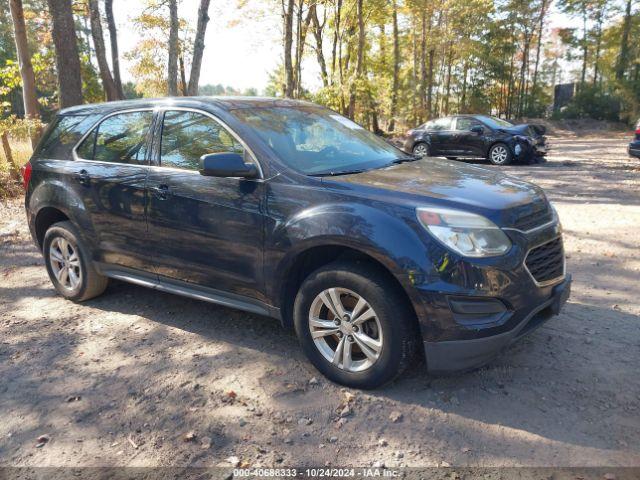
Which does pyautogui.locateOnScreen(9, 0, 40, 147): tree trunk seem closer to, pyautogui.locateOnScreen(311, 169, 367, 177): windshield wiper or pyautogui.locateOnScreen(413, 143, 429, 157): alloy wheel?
pyautogui.locateOnScreen(311, 169, 367, 177): windshield wiper

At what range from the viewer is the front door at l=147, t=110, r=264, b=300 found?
3.66 m

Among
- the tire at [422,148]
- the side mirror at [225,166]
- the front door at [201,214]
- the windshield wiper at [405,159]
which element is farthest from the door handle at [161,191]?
the tire at [422,148]

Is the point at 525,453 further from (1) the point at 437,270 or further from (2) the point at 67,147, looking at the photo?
(2) the point at 67,147

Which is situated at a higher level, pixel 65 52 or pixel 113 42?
pixel 113 42

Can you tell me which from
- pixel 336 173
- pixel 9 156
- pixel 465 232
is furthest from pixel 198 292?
pixel 9 156

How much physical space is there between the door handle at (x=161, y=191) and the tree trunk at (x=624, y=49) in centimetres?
3752

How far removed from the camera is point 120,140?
15.0 ft

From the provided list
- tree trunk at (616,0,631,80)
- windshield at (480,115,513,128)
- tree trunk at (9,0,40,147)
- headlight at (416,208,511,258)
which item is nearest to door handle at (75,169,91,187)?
headlight at (416,208,511,258)

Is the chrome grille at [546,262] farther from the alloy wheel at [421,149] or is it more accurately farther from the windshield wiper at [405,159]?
the alloy wheel at [421,149]

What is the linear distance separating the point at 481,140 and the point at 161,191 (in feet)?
43.3

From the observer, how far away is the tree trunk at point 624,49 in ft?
113

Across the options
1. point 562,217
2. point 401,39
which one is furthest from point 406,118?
point 562,217

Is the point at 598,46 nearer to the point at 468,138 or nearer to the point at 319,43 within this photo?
the point at 319,43

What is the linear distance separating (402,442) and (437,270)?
37.5 inches
